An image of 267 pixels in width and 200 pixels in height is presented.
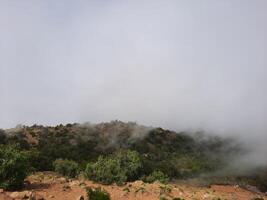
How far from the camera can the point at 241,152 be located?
88250mm

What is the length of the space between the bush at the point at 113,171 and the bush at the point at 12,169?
7590mm

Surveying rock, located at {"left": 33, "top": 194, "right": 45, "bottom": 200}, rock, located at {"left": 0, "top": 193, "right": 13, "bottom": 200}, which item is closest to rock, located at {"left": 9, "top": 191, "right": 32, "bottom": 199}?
rock, located at {"left": 0, "top": 193, "right": 13, "bottom": 200}

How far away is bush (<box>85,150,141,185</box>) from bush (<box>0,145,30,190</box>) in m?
7.59

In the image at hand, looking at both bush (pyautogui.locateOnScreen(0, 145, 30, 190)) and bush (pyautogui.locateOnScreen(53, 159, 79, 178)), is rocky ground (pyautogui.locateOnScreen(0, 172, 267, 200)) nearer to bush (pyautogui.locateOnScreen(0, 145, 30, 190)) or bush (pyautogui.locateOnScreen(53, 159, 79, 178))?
Answer: bush (pyautogui.locateOnScreen(0, 145, 30, 190))

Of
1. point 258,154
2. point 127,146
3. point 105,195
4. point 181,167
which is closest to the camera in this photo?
point 105,195

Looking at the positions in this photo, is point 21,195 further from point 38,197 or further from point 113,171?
point 113,171

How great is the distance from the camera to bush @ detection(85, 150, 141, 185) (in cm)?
2928

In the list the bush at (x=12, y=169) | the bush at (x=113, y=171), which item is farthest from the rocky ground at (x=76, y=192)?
the bush at (x=113, y=171)

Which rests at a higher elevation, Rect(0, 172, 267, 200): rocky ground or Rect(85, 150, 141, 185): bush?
Rect(85, 150, 141, 185): bush

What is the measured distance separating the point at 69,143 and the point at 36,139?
19.9ft

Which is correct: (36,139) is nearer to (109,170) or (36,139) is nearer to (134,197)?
(109,170)

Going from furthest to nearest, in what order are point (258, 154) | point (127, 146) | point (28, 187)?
1. point (258, 154)
2. point (127, 146)
3. point (28, 187)

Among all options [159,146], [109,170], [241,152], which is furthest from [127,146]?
[109,170]

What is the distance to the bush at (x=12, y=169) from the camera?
2126cm
